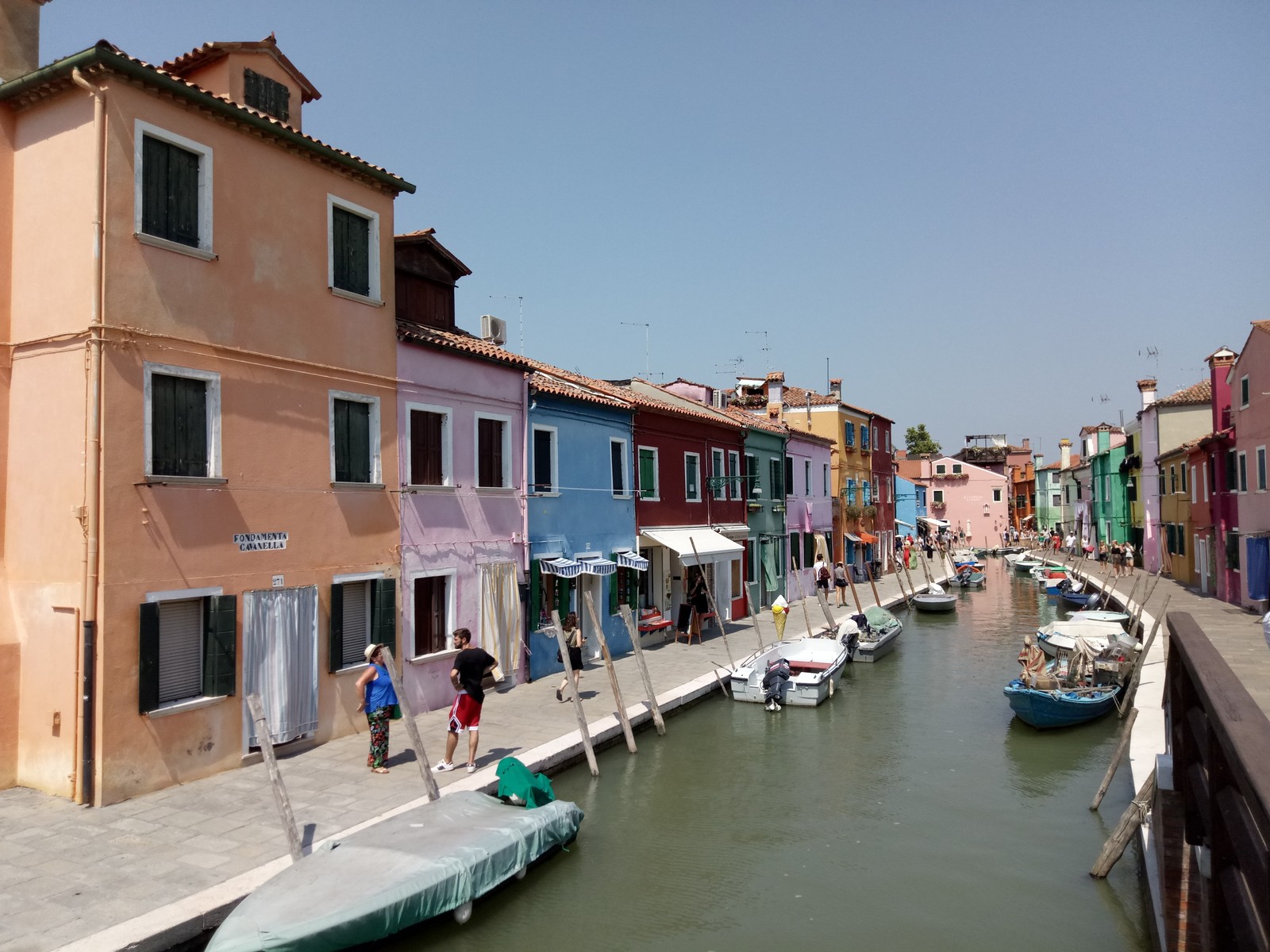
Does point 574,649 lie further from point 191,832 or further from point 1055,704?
point 1055,704

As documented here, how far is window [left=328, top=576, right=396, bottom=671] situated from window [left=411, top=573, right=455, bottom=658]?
2.72 feet

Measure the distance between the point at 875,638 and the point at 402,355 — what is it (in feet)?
51.0

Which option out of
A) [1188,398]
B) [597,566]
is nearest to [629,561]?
[597,566]

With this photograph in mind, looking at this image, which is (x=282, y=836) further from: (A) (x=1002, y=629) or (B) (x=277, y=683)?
(A) (x=1002, y=629)

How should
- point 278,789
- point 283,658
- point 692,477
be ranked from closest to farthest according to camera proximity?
point 278,789
point 283,658
point 692,477

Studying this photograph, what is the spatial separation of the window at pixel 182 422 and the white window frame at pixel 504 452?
5.27m

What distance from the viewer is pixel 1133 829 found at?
890 centimetres

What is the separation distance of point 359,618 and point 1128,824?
10.3 metres

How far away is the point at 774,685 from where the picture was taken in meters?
18.0

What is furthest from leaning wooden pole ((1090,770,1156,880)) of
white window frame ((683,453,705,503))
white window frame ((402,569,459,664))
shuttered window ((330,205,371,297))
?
white window frame ((683,453,705,503))

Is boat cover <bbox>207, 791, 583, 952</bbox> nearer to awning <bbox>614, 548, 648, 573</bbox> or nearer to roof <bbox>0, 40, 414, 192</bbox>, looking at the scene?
roof <bbox>0, 40, 414, 192</bbox>

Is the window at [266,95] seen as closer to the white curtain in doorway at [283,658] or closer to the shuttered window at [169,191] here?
the shuttered window at [169,191]

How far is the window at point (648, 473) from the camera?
75.0 feet

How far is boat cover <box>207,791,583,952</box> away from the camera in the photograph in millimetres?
7070
